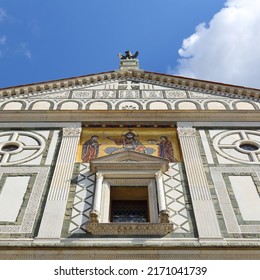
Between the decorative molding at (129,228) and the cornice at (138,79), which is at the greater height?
the cornice at (138,79)

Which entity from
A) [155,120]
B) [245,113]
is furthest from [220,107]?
[155,120]

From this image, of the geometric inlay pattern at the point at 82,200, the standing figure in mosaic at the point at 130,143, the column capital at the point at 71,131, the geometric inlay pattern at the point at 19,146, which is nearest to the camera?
the geometric inlay pattern at the point at 82,200

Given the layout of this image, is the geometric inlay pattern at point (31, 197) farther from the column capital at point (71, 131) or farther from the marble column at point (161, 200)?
the marble column at point (161, 200)

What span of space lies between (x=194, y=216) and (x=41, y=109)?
5.78m

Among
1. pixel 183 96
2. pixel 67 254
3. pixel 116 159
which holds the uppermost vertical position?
pixel 183 96

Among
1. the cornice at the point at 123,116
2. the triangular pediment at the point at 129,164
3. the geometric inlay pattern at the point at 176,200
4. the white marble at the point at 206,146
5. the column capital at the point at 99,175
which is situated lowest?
the geometric inlay pattern at the point at 176,200


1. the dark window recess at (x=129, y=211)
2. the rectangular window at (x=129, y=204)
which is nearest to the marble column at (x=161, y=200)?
the rectangular window at (x=129, y=204)

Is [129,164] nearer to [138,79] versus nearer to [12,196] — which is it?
[12,196]

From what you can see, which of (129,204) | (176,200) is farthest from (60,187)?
(176,200)

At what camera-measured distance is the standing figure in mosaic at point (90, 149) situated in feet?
34.5

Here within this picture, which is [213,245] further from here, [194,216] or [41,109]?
[41,109]

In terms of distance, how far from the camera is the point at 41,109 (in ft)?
41.3

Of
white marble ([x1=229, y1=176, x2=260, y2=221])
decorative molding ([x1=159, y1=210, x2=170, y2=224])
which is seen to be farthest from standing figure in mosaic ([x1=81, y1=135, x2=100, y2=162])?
white marble ([x1=229, y1=176, x2=260, y2=221])

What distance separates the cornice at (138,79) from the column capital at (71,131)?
8.89 feet
